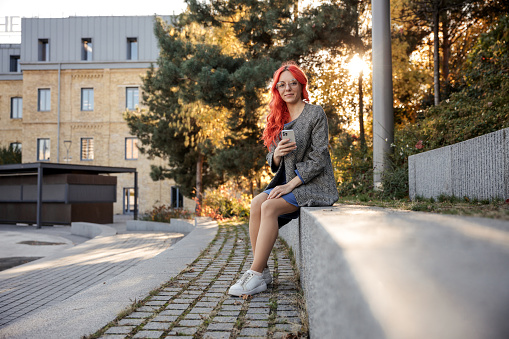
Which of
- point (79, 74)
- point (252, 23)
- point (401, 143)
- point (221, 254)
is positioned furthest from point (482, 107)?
point (79, 74)

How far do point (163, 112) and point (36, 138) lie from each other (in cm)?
2019

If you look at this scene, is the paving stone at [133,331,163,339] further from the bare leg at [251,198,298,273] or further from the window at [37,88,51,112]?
the window at [37,88,51,112]

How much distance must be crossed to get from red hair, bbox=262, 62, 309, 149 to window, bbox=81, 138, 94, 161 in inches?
1294

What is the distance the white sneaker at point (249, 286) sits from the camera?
338 centimetres

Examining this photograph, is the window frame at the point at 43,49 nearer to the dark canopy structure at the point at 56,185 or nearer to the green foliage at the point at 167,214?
the dark canopy structure at the point at 56,185

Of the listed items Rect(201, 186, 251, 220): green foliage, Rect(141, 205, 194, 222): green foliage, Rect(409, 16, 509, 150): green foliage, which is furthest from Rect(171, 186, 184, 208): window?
Rect(409, 16, 509, 150): green foliage

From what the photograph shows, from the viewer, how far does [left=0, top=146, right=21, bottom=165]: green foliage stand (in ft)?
114

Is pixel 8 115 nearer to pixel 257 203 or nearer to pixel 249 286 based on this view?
pixel 257 203

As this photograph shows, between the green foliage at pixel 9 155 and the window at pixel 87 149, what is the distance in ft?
20.0

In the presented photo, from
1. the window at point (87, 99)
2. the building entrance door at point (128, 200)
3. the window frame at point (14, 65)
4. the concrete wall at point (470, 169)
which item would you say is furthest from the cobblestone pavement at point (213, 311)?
the window frame at point (14, 65)

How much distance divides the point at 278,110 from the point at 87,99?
3391cm

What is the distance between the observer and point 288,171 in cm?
371

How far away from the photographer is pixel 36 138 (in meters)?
34.6

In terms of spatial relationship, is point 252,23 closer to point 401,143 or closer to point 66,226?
point 401,143
